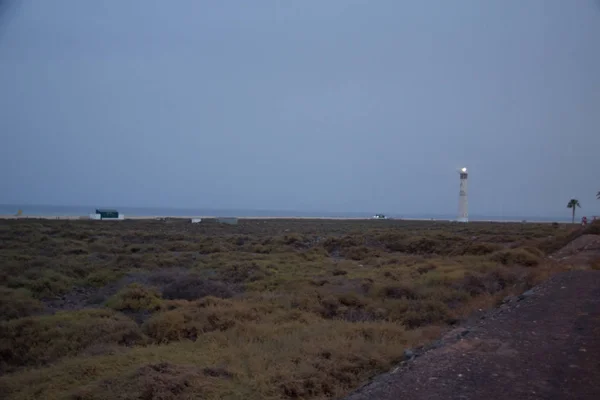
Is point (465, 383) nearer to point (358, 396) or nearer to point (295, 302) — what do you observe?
point (358, 396)

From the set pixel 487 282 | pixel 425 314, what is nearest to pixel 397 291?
pixel 487 282

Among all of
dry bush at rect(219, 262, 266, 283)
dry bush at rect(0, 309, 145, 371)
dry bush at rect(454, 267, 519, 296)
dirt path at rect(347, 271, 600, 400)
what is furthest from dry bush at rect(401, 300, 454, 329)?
dry bush at rect(219, 262, 266, 283)

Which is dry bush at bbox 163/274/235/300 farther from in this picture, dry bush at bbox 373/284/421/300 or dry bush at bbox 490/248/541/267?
dry bush at bbox 490/248/541/267

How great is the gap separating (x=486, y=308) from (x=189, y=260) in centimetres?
1978

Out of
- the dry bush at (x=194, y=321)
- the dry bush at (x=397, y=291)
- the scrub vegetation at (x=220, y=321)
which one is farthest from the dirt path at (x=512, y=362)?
the dry bush at (x=397, y=291)

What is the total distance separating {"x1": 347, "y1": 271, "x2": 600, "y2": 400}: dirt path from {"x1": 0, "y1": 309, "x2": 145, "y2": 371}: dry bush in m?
7.22

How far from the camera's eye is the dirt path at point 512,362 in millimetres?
7684

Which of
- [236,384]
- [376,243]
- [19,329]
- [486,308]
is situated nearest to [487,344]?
[236,384]

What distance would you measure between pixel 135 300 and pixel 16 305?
3577 millimetres

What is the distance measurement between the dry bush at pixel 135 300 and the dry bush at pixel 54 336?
2625 mm

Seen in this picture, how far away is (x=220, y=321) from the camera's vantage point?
14328mm

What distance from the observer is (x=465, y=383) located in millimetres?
8031

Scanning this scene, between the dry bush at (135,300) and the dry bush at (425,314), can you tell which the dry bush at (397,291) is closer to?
the dry bush at (425,314)

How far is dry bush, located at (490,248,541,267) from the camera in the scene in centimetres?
2773
